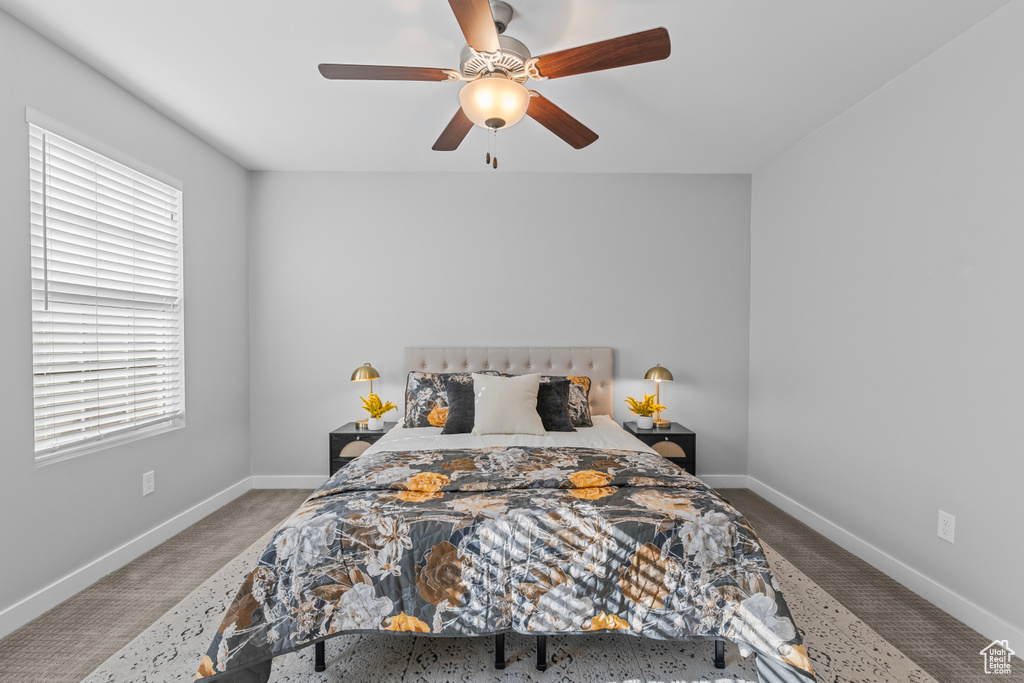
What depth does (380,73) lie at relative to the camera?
1.97 meters

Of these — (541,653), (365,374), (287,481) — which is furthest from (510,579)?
(287,481)

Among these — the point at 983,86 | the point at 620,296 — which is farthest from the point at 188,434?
the point at 983,86

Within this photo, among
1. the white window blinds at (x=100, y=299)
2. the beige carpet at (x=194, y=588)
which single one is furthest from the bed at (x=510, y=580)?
the white window blinds at (x=100, y=299)

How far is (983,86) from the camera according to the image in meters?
2.18

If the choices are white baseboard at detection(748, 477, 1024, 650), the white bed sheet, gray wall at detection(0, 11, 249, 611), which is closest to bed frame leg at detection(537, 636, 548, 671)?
the white bed sheet

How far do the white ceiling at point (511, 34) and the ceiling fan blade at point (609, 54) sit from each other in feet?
0.95

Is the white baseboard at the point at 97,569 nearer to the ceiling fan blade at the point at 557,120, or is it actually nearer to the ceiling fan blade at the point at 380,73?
the ceiling fan blade at the point at 380,73

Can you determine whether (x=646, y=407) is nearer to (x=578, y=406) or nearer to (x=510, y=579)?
(x=578, y=406)

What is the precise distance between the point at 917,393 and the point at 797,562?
1.11m

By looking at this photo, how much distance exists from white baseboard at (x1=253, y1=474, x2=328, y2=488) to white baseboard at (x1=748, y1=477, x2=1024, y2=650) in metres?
3.61

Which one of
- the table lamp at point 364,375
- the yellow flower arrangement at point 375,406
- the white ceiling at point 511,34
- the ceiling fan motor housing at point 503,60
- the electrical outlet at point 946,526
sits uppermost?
the white ceiling at point 511,34

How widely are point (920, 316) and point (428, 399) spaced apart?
2.87m

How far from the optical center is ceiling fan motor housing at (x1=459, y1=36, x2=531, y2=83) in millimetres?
1920

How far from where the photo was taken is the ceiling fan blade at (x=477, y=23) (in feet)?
5.29
